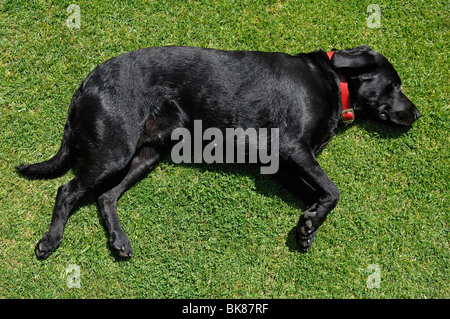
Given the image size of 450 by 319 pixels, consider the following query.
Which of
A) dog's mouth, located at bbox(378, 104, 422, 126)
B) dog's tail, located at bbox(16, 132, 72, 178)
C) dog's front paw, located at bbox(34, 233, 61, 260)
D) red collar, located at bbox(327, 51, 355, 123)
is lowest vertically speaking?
dog's front paw, located at bbox(34, 233, 61, 260)

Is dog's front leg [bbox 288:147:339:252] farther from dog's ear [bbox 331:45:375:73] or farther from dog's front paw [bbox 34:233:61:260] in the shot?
dog's front paw [bbox 34:233:61:260]

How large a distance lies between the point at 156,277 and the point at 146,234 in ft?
1.50

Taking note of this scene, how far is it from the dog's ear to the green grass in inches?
29.4

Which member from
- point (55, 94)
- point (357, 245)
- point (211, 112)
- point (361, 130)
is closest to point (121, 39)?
point (55, 94)

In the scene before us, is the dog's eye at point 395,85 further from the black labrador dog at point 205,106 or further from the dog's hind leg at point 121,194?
the dog's hind leg at point 121,194

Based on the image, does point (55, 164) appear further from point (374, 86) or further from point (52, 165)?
point (374, 86)

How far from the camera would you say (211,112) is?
3.72m

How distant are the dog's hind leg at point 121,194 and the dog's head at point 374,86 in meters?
2.17

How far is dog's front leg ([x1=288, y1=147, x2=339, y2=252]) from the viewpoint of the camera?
146 inches

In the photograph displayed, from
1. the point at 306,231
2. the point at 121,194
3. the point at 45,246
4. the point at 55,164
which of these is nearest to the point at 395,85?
the point at 306,231

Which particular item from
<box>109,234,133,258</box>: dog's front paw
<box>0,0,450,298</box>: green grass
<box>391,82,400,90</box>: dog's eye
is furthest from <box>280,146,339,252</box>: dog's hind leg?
<box>109,234,133,258</box>: dog's front paw

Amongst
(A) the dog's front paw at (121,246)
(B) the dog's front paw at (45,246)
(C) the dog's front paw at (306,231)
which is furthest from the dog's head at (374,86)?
(B) the dog's front paw at (45,246)

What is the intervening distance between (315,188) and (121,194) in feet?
6.71

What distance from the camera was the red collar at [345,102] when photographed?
389cm
